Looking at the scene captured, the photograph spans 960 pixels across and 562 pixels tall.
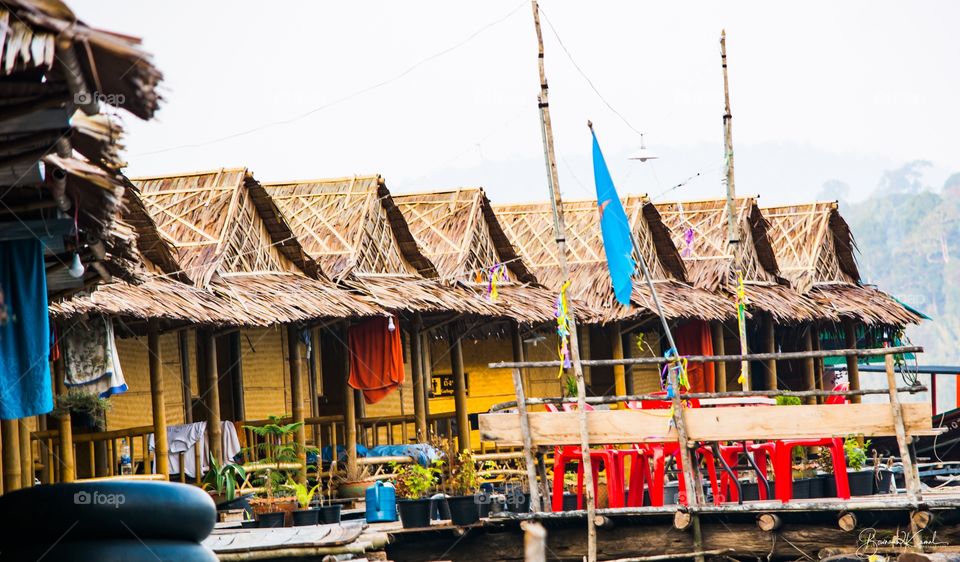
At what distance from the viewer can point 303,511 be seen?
42.5 ft

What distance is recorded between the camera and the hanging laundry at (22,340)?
7301mm

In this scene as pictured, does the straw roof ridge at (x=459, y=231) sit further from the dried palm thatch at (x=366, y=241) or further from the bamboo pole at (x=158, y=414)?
the bamboo pole at (x=158, y=414)

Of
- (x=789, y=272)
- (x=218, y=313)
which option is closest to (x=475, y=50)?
(x=789, y=272)

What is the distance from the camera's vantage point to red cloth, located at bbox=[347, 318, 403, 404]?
56.2 feet

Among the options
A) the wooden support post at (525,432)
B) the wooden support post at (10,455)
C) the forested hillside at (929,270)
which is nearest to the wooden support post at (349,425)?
the wooden support post at (525,432)

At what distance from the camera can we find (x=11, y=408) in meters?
7.30

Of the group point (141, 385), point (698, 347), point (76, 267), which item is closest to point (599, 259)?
point (698, 347)

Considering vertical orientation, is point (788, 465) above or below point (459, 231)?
below

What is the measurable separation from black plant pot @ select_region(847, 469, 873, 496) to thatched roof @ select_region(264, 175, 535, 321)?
19.2 feet

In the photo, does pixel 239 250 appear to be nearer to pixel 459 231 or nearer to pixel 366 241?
pixel 366 241

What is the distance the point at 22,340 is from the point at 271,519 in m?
5.64

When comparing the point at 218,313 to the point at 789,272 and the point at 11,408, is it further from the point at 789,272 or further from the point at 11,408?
the point at 789,272

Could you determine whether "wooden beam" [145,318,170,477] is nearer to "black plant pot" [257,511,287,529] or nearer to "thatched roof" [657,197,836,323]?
"black plant pot" [257,511,287,529]

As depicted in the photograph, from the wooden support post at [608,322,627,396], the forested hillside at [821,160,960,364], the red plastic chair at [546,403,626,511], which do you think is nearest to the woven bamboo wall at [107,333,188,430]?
the red plastic chair at [546,403,626,511]
